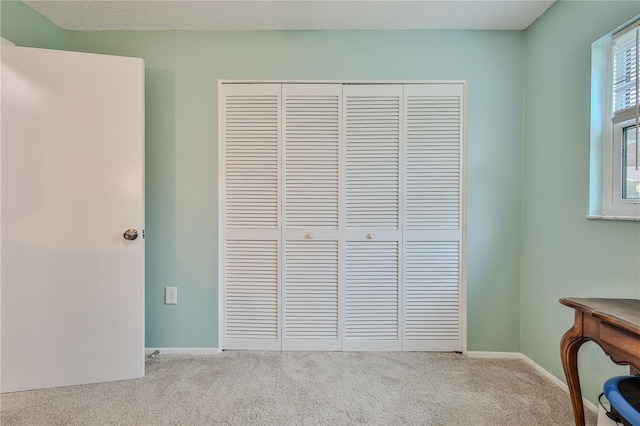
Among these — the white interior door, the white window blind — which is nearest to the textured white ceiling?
the white interior door

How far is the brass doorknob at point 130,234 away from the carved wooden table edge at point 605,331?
218cm

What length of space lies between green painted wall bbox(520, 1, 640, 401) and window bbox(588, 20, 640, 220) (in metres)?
0.04

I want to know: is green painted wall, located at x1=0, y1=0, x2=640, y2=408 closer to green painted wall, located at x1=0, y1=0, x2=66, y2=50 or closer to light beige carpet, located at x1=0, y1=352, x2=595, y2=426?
green painted wall, located at x1=0, y1=0, x2=66, y2=50

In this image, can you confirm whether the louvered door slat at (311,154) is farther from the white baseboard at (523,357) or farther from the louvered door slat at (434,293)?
the white baseboard at (523,357)

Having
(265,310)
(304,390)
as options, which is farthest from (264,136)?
(304,390)

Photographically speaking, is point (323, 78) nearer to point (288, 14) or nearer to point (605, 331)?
point (288, 14)

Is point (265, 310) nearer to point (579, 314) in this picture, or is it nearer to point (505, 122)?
point (579, 314)

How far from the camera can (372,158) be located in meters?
1.98

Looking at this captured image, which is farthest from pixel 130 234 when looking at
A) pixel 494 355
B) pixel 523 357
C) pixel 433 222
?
pixel 523 357

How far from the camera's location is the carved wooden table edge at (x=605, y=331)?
89 cm

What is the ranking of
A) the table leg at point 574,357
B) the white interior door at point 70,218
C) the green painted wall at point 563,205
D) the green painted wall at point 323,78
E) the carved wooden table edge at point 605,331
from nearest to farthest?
the carved wooden table edge at point 605,331
the table leg at point 574,357
the green painted wall at point 563,205
the white interior door at point 70,218
the green painted wall at point 323,78

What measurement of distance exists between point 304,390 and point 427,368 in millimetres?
807

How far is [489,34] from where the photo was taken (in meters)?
1.93

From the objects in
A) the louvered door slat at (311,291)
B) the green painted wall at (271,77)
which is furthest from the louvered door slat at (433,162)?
the louvered door slat at (311,291)
